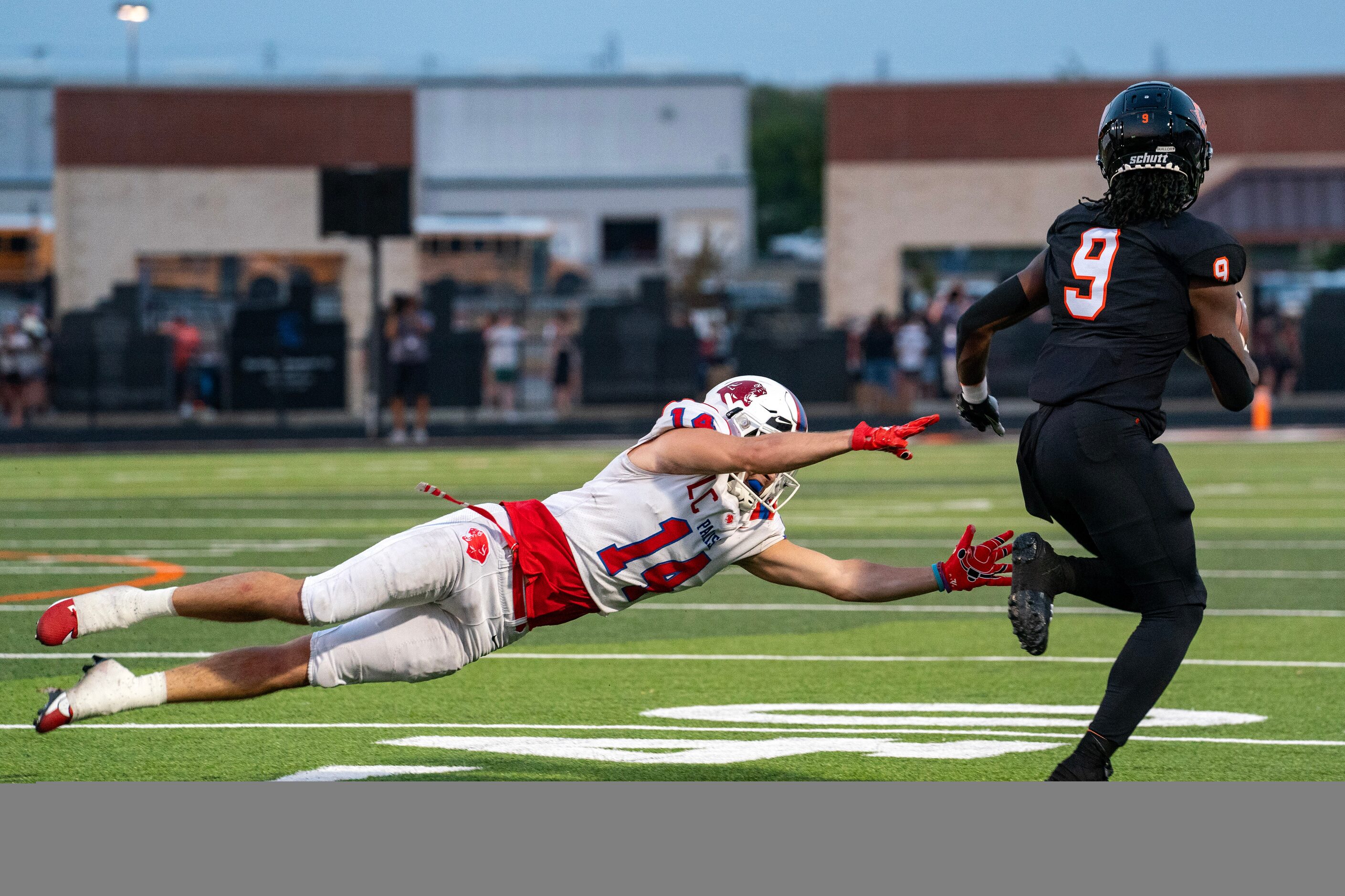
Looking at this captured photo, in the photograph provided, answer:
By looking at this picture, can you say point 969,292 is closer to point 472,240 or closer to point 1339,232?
point 1339,232

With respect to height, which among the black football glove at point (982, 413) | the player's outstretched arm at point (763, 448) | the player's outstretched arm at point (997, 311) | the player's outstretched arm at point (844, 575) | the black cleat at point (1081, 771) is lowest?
the black cleat at point (1081, 771)

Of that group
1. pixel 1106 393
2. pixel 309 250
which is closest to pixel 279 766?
pixel 1106 393

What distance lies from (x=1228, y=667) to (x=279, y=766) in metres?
4.59

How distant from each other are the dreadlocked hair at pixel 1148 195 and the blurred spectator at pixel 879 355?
78.6 ft

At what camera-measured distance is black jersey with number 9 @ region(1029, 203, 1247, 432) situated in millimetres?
5039

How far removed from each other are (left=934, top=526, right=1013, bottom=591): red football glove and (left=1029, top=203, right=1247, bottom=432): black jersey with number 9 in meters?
0.68

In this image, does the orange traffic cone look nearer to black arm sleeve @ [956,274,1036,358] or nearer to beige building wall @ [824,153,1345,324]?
beige building wall @ [824,153,1345,324]

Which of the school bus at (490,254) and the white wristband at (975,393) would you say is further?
the school bus at (490,254)

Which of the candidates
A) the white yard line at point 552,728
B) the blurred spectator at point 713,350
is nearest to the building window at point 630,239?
the blurred spectator at point 713,350

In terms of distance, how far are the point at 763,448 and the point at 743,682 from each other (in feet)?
9.20

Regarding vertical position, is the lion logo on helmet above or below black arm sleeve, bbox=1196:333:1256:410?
below

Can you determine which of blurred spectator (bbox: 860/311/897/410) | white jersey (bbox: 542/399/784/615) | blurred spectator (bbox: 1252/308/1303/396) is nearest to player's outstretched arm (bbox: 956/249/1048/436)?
white jersey (bbox: 542/399/784/615)

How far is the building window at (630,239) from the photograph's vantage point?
72688mm

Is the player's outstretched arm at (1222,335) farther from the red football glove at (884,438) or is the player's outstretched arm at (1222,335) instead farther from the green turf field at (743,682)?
the green turf field at (743,682)
